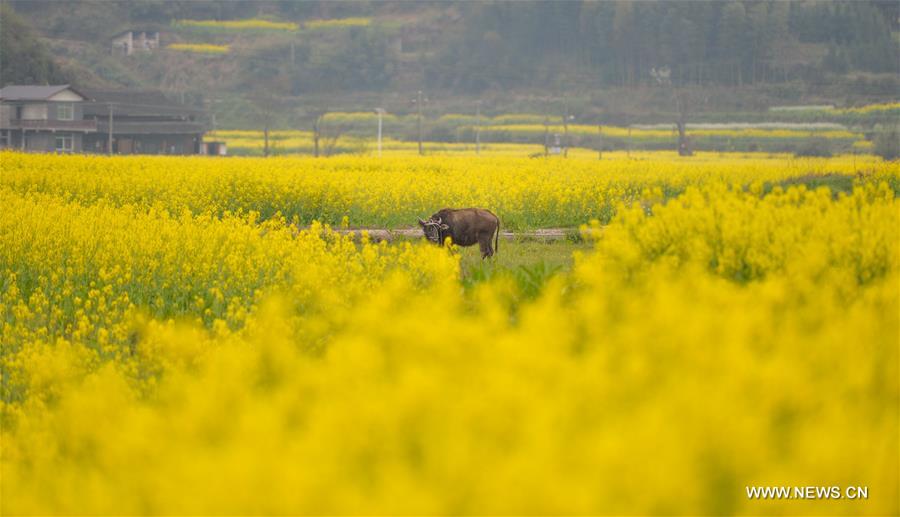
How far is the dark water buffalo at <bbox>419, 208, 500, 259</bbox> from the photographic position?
1475cm

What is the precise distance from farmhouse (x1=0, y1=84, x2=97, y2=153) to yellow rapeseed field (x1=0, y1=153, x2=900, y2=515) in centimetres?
4797

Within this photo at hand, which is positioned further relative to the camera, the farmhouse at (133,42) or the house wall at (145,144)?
the farmhouse at (133,42)

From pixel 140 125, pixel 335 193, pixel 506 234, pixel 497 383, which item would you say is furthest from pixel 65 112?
pixel 497 383

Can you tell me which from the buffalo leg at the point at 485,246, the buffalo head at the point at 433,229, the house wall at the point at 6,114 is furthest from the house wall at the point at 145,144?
the buffalo head at the point at 433,229

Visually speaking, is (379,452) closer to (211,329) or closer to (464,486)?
(464,486)

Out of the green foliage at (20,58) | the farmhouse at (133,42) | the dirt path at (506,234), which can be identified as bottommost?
the dirt path at (506,234)

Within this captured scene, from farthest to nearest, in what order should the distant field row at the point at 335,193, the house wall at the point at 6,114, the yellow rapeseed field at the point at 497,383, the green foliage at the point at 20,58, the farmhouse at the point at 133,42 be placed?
the farmhouse at the point at 133,42
the green foliage at the point at 20,58
the house wall at the point at 6,114
the distant field row at the point at 335,193
the yellow rapeseed field at the point at 497,383

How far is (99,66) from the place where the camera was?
9150 cm

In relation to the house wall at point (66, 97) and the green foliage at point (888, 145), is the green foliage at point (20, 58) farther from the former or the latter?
the green foliage at point (888, 145)

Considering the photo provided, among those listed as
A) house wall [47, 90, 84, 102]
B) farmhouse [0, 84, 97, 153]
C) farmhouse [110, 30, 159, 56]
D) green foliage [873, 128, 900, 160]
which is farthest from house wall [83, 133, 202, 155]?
farmhouse [110, 30, 159, 56]

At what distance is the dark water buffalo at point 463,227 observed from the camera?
1475 cm

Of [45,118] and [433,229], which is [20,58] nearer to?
[45,118]

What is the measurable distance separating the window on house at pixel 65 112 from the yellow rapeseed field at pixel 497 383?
48962 millimetres

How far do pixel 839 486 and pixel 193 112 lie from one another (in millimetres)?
64795
